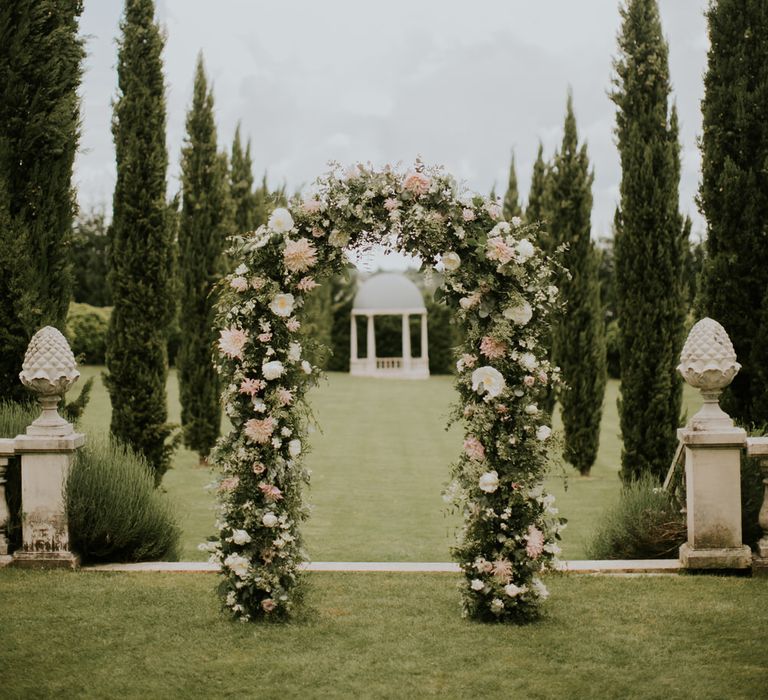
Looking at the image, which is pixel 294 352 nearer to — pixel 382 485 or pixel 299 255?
pixel 299 255

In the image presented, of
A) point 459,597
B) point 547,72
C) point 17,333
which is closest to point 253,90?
point 547,72

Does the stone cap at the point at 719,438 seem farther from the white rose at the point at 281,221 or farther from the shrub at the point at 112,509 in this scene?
the shrub at the point at 112,509

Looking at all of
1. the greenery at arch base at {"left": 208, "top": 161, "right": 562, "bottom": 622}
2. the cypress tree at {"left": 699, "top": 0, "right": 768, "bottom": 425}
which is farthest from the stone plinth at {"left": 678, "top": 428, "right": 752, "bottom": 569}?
the cypress tree at {"left": 699, "top": 0, "right": 768, "bottom": 425}

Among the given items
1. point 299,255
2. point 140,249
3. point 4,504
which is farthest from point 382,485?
point 299,255

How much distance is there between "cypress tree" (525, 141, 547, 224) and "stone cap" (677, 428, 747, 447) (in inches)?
487

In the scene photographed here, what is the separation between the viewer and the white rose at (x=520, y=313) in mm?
5270

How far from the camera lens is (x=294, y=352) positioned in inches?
214

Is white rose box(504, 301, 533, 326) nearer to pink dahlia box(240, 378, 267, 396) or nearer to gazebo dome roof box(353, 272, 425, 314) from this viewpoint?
pink dahlia box(240, 378, 267, 396)

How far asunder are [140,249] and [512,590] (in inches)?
330

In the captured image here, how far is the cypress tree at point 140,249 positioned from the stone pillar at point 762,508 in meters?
7.98

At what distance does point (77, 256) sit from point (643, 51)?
1121 inches

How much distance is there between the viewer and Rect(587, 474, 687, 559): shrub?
22.4 ft

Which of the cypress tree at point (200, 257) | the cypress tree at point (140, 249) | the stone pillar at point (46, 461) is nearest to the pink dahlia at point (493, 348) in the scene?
the stone pillar at point (46, 461)

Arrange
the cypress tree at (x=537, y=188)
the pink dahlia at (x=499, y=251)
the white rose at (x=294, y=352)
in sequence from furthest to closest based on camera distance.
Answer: the cypress tree at (x=537, y=188)
the white rose at (x=294, y=352)
the pink dahlia at (x=499, y=251)
